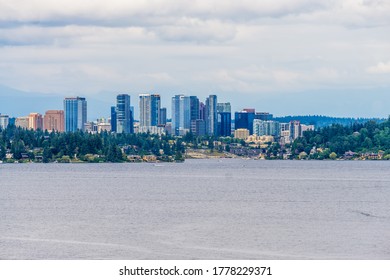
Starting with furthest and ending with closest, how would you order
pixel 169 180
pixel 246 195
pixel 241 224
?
pixel 169 180
pixel 246 195
pixel 241 224

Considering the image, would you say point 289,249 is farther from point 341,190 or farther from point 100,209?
point 341,190

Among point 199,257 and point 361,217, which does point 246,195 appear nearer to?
point 361,217

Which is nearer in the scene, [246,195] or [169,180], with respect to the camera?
[246,195]

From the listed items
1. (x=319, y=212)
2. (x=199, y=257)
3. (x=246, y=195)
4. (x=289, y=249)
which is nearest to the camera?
(x=199, y=257)

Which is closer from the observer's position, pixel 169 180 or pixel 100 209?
pixel 100 209

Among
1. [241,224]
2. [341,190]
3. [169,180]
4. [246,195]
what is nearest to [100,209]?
[241,224]

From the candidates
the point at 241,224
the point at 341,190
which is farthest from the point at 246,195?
the point at 241,224
